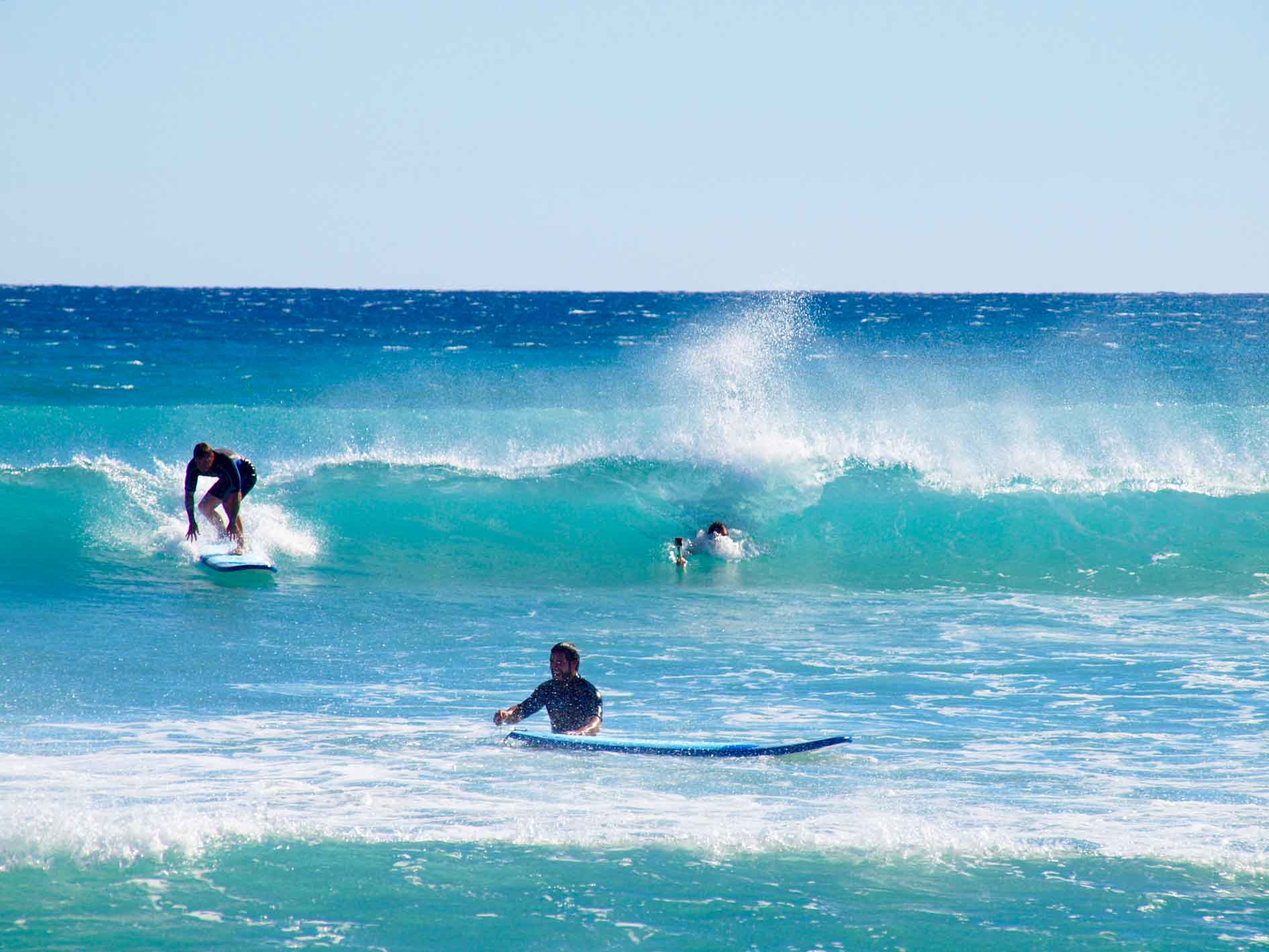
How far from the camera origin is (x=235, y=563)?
13578 mm

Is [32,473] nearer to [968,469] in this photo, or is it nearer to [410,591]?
[410,591]

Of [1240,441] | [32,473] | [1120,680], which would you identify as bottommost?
[1120,680]

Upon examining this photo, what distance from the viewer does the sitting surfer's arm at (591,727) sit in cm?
780

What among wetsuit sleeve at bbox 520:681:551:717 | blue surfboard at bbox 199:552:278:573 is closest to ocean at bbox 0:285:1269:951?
blue surfboard at bbox 199:552:278:573

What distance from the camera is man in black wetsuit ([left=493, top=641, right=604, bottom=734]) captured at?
25.7 ft

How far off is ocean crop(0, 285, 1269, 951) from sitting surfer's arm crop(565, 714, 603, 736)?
379 millimetres

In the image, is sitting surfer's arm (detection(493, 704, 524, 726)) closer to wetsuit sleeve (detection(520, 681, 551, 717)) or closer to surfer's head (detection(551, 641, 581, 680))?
wetsuit sleeve (detection(520, 681, 551, 717))

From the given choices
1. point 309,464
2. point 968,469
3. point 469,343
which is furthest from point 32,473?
point 469,343

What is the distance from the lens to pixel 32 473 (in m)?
17.5

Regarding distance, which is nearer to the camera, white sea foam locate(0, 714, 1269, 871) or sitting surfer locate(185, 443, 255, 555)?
white sea foam locate(0, 714, 1269, 871)

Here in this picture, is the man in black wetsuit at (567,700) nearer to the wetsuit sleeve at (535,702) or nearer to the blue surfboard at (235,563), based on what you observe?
the wetsuit sleeve at (535,702)

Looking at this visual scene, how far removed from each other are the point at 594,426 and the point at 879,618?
44.4 feet

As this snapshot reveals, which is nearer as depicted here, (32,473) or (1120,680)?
(1120,680)

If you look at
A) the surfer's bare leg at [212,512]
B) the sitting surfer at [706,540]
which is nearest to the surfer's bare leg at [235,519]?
the surfer's bare leg at [212,512]
